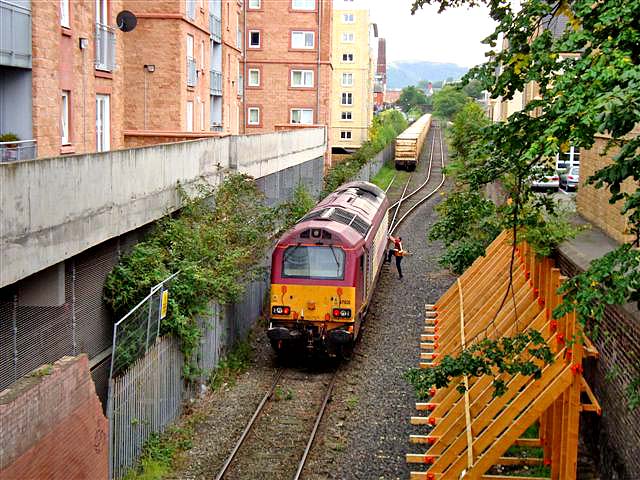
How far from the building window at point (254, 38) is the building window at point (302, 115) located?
4.38 metres

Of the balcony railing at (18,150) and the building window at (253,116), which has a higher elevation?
the building window at (253,116)

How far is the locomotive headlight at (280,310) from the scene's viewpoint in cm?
1711

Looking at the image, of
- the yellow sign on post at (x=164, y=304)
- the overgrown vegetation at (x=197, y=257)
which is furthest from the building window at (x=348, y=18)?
the yellow sign on post at (x=164, y=304)

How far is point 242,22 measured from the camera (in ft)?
154

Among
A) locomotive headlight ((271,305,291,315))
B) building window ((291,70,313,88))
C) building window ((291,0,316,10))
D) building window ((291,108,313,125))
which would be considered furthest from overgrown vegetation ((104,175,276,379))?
building window ((291,0,316,10))

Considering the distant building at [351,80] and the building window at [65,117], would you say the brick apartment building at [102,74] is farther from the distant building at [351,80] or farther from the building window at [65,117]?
the distant building at [351,80]

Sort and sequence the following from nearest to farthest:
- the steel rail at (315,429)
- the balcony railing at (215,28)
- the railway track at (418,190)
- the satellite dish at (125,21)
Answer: the steel rail at (315,429)
the satellite dish at (125,21)
the balcony railing at (215,28)
the railway track at (418,190)

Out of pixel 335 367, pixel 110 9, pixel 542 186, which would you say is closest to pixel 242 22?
pixel 542 186

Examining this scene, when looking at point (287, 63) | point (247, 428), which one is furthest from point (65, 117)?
point (287, 63)

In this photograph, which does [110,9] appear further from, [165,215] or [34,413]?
[34,413]

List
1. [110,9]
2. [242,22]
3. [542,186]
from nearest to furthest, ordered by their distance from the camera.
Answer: [110,9] < [542,186] < [242,22]

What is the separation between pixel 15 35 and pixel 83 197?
498cm

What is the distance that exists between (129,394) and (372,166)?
37929mm

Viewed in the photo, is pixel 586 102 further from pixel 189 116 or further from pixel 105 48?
pixel 189 116
